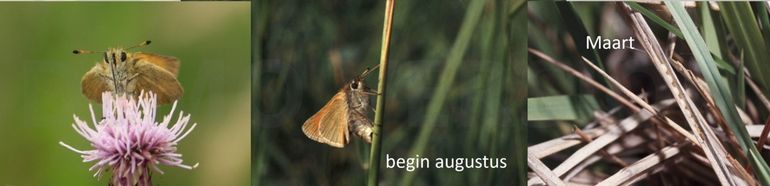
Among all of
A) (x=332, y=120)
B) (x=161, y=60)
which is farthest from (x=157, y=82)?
(x=332, y=120)

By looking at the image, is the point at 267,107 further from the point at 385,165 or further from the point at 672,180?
the point at 672,180

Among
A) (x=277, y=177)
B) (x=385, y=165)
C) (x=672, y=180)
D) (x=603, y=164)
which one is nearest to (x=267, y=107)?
(x=277, y=177)

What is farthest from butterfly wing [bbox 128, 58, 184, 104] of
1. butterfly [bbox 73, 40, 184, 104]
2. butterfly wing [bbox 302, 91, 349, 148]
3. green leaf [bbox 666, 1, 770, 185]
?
green leaf [bbox 666, 1, 770, 185]

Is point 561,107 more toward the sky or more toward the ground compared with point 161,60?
more toward the ground

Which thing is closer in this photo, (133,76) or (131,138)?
(131,138)

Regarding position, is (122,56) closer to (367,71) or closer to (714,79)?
(367,71)

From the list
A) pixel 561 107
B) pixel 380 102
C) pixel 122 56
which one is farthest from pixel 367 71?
pixel 122 56

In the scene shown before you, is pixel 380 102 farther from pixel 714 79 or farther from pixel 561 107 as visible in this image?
pixel 714 79

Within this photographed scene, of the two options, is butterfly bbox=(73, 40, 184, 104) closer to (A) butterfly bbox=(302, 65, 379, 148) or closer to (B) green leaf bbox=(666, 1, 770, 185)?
(A) butterfly bbox=(302, 65, 379, 148)
